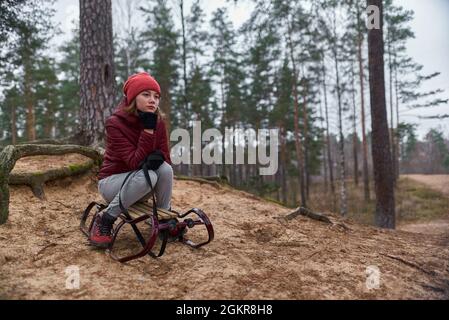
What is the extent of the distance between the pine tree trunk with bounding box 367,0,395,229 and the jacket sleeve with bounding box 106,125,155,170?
530 centimetres

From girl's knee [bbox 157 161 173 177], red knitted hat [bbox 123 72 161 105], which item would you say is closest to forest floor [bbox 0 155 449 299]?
girl's knee [bbox 157 161 173 177]

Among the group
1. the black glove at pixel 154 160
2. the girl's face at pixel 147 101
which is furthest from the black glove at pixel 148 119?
the black glove at pixel 154 160

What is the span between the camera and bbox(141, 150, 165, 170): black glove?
9.29 ft

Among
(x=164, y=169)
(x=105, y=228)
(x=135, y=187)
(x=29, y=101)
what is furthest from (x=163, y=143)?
(x=29, y=101)

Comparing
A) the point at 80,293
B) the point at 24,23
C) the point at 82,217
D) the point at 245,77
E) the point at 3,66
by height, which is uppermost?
the point at 245,77

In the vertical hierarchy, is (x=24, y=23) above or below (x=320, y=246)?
above

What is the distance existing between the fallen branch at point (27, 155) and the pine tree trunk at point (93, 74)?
26.6 inches

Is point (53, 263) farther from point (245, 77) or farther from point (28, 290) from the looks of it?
point (245, 77)

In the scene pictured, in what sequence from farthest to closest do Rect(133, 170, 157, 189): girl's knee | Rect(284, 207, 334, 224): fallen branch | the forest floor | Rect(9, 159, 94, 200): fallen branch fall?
Rect(284, 207, 334, 224): fallen branch < Rect(9, 159, 94, 200): fallen branch < Rect(133, 170, 157, 189): girl's knee < the forest floor

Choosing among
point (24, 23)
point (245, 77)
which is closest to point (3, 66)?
point (24, 23)

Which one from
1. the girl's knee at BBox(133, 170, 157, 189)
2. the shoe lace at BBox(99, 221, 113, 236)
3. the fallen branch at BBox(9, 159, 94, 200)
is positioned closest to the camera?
the girl's knee at BBox(133, 170, 157, 189)

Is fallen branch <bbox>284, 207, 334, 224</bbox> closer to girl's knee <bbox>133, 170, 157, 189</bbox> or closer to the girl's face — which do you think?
girl's knee <bbox>133, 170, 157, 189</bbox>

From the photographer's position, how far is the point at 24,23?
378 inches
